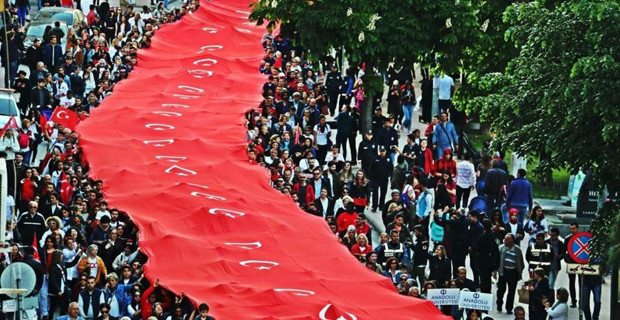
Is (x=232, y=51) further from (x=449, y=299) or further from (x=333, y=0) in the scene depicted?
(x=449, y=299)

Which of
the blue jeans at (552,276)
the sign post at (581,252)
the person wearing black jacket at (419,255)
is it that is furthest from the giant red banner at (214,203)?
the blue jeans at (552,276)

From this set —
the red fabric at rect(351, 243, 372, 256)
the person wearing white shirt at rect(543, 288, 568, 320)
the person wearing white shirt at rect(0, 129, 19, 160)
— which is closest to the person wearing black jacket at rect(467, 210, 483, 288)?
the red fabric at rect(351, 243, 372, 256)

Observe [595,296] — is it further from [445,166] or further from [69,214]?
[69,214]

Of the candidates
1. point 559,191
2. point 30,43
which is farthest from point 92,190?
point 30,43

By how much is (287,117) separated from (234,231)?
24.0ft

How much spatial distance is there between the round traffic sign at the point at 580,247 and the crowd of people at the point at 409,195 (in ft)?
1.99

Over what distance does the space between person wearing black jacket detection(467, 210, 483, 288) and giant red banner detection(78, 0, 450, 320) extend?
2523mm

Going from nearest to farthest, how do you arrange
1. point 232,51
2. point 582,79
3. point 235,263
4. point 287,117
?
point 582,79
point 235,263
point 287,117
point 232,51

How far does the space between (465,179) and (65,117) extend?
8.43 m

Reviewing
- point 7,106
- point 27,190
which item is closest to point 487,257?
point 27,190

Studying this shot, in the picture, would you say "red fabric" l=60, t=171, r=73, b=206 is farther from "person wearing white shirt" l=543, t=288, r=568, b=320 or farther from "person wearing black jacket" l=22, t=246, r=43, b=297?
"person wearing white shirt" l=543, t=288, r=568, b=320

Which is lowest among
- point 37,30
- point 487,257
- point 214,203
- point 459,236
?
point 487,257

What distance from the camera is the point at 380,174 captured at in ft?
129

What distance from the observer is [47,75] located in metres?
43.5
